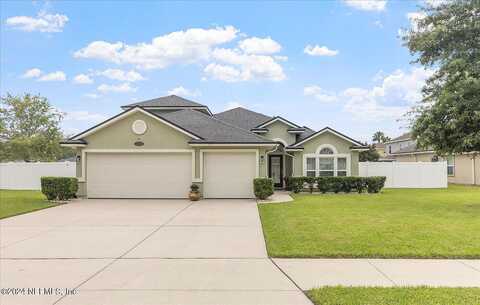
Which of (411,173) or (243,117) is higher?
(243,117)

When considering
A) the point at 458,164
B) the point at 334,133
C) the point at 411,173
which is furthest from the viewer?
the point at 458,164

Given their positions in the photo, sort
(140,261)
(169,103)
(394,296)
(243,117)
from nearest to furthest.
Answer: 1. (394,296)
2. (140,261)
3. (169,103)
4. (243,117)

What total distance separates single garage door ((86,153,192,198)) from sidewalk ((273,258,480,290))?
41.3 ft

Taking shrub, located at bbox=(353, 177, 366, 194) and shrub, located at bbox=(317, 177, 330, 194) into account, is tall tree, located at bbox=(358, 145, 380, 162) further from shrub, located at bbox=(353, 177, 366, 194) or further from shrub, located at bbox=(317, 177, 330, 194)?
shrub, located at bbox=(317, 177, 330, 194)

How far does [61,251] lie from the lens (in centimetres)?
786

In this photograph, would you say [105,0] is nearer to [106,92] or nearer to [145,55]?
[145,55]

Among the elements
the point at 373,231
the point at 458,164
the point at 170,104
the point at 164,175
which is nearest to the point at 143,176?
the point at 164,175

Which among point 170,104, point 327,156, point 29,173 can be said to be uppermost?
point 170,104

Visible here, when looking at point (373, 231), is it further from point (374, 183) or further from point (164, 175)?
point (374, 183)

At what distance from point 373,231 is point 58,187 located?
1404 cm

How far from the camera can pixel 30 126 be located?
36.7 m

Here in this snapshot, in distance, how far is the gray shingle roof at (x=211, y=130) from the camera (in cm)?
1905

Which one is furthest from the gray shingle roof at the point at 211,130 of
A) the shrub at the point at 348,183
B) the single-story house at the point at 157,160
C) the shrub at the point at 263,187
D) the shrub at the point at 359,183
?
the shrub at the point at 359,183

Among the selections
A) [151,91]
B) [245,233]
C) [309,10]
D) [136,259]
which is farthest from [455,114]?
[151,91]
